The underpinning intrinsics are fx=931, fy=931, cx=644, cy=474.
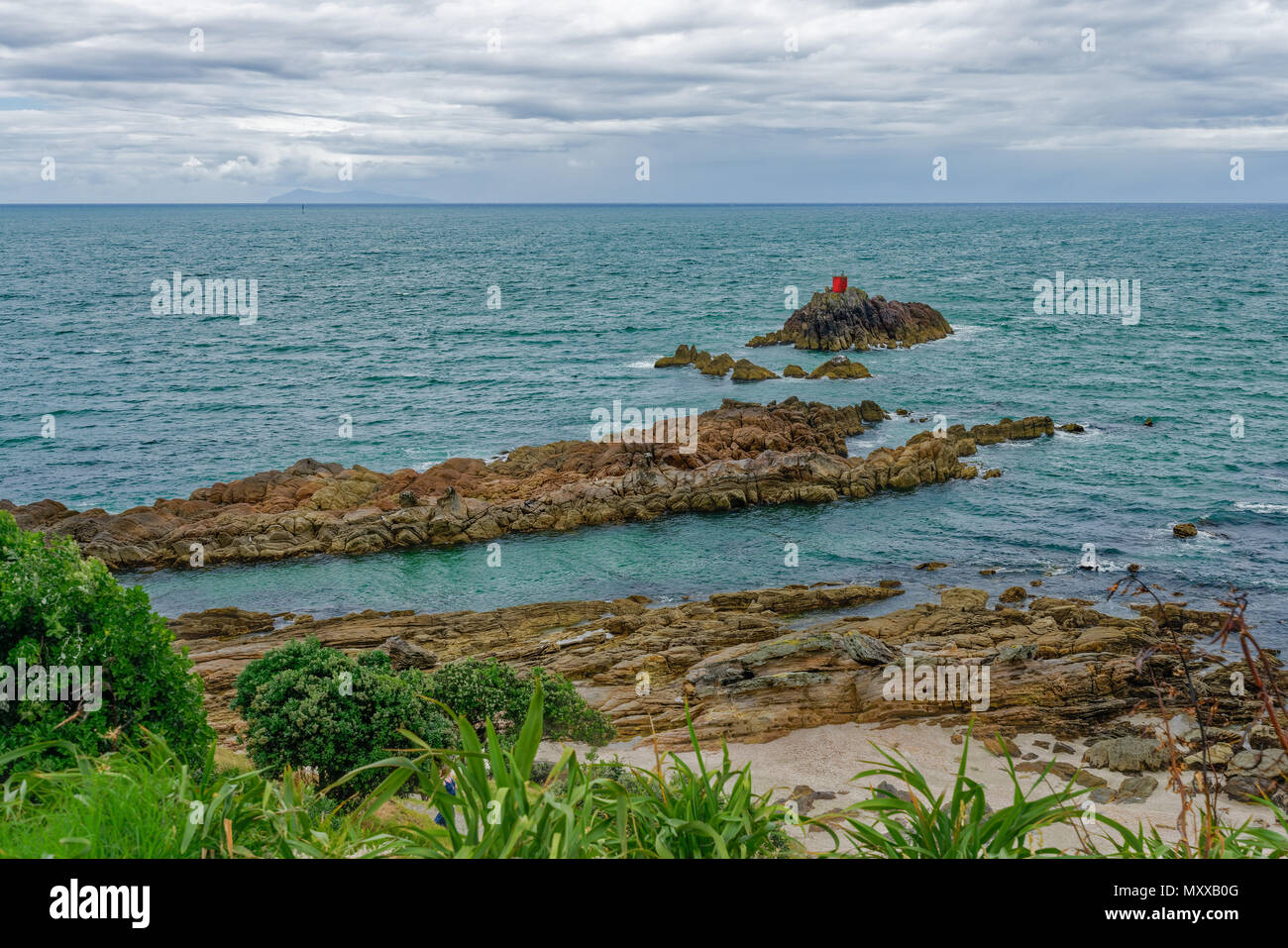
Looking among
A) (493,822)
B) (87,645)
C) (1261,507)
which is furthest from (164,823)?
(1261,507)

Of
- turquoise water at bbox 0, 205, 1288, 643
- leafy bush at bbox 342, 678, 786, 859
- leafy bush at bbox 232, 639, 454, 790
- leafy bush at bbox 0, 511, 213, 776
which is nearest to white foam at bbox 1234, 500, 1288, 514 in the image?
turquoise water at bbox 0, 205, 1288, 643

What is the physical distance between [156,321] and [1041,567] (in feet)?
299

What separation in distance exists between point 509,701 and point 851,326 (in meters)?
59.3

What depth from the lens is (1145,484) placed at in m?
40.2

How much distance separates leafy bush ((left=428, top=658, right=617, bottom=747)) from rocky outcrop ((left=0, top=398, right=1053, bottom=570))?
17331mm

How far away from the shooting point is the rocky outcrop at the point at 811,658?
20906 millimetres

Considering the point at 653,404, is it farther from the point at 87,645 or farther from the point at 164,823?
the point at 164,823

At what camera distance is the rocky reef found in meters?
20.7

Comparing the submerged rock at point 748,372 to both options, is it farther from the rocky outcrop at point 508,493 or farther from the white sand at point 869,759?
the white sand at point 869,759

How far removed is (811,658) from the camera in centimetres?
2234

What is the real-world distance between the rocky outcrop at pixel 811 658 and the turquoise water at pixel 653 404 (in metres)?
2.63

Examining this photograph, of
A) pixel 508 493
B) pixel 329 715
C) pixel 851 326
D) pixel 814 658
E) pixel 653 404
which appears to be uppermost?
pixel 851 326

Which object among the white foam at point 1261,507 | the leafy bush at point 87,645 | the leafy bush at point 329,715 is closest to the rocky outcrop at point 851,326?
the white foam at point 1261,507
